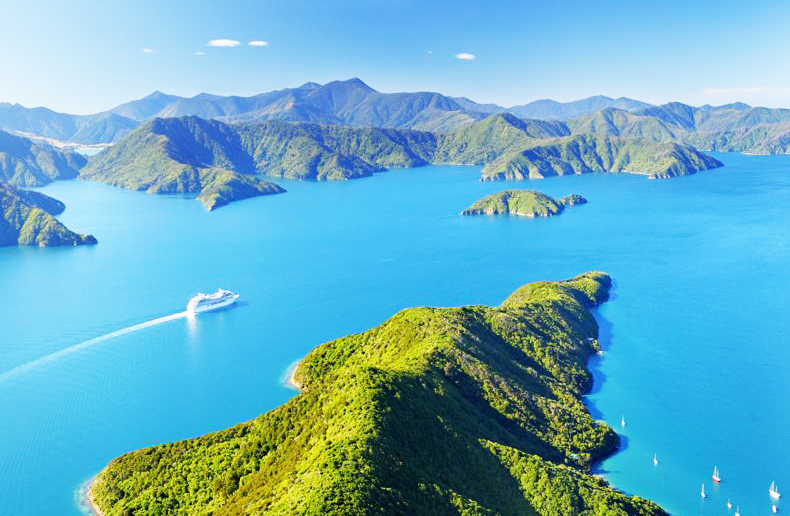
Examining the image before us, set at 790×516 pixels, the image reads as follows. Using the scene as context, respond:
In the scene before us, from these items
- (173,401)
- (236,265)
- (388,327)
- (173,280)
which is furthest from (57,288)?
(388,327)

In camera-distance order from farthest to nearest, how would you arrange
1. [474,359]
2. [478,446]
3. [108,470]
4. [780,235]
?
[780,235] < [474,359] < [108,470] < [478,446]

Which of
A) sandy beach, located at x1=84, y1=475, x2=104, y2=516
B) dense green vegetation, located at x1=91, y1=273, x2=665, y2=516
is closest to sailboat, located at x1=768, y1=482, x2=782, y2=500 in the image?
dense green vegetation, located at x1=91, y1=273, x2=665, y2=516

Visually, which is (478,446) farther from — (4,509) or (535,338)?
(4,509)

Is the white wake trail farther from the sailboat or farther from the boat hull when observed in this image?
the sailboat

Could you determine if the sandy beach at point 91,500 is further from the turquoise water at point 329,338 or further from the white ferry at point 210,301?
the white ferry at point 210,301

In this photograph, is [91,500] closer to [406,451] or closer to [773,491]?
[406,451]

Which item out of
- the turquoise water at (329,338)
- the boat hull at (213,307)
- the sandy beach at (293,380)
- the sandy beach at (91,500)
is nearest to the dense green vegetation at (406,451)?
the sandy beach at (91,500)
